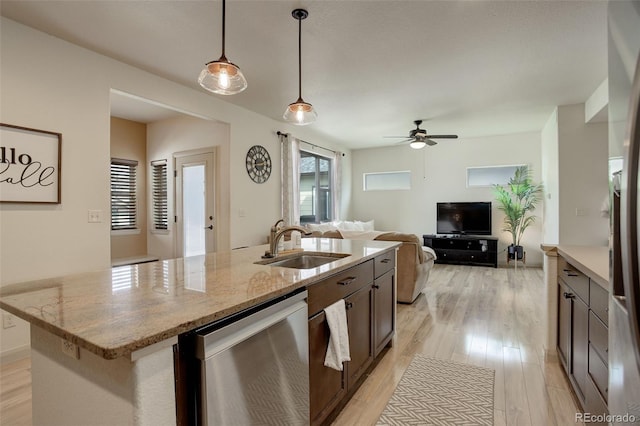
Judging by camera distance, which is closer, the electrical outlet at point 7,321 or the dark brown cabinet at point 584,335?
the dark brown cabinet at point 584,335

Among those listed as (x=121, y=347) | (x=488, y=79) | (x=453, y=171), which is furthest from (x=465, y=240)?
(x=121, y=347)

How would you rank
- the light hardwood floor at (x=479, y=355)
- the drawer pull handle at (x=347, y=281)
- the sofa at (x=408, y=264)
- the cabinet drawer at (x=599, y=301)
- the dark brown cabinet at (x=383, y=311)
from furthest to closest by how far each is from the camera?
the sofa at (x=408, y=264) < the dark brown cabinet at (x=383, y=311) < the light hardwood floor at (x=479, y=355) < the drawer pull handle at (x=347, y=281) < the cabinet drawer at (x=599, y=301)

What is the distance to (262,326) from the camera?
3.92 feet

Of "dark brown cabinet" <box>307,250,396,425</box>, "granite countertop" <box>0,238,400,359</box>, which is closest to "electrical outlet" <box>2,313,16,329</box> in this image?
"granite countertop" <box>0,238,400,359</box>

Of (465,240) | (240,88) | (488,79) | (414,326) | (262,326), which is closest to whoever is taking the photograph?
(262,326)

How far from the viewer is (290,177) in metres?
5.76

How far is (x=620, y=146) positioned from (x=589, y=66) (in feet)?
12.4

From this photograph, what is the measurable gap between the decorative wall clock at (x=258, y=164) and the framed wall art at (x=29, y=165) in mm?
2478

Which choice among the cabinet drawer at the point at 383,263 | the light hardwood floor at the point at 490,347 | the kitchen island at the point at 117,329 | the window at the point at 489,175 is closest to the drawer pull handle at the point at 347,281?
the kitchen island at the point at 117,329

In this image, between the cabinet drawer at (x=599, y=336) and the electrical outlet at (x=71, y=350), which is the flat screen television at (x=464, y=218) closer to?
the cabinet drawer at (x=599, y=336)

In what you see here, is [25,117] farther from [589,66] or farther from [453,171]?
[453,171]

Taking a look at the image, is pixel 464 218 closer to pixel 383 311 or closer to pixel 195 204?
pixel 383 311

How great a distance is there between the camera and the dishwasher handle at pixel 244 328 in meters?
0.98

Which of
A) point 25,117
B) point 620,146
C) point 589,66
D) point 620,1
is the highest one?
point 589,66
